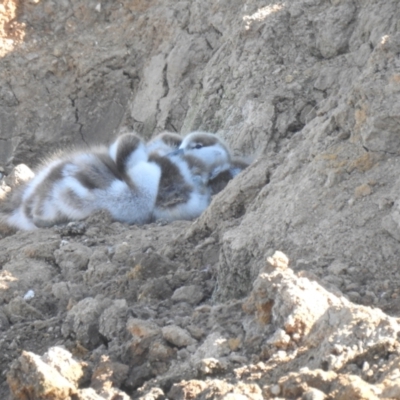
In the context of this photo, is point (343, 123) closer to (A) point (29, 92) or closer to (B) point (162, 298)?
(B) point (162, 298)

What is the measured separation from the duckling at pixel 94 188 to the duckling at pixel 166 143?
0.37m

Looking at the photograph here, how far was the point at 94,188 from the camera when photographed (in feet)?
25.1

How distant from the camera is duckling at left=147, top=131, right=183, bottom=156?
329 inches

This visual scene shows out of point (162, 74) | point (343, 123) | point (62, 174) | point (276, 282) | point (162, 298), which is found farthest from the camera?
point (162, 74)

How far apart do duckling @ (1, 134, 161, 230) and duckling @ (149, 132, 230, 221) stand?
116 mm

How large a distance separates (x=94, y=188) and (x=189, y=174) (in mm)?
879

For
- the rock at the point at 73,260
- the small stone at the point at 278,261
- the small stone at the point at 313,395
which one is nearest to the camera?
the small stone at the point at 313,395

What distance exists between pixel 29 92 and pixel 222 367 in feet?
23.9

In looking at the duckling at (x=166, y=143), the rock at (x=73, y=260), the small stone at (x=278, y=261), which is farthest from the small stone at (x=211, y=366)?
the duckling at (x=166, y=143)

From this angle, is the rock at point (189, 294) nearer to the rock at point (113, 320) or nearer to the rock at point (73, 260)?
the rock at point (113, 320)

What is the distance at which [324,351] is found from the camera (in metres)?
3.40

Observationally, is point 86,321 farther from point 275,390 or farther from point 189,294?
point 275,390

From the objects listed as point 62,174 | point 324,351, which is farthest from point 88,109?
point 324,351

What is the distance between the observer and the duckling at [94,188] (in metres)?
7.59
